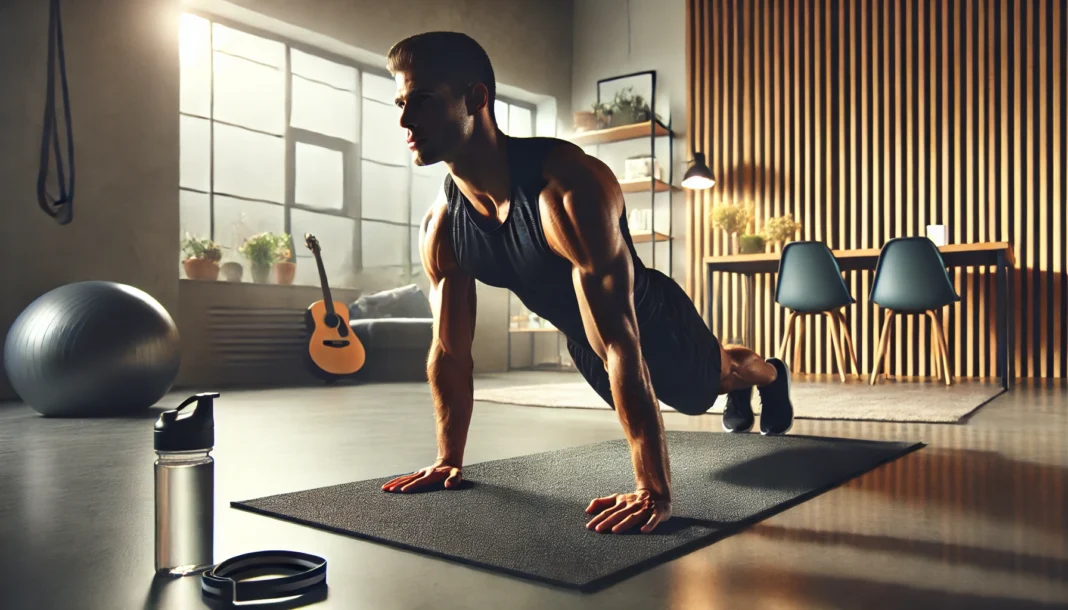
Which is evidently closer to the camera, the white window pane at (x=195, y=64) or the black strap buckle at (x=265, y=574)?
the black strap buckle at (x=265, y=574)

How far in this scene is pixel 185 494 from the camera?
1158 mm

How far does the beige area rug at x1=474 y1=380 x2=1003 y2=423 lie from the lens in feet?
10.4

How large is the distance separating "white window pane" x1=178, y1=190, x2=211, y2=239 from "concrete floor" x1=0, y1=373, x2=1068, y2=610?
9.95ft

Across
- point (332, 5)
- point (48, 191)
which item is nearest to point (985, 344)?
point (332, 5)

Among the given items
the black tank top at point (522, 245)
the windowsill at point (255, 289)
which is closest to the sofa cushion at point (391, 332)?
the windowsill at point (255, 289)

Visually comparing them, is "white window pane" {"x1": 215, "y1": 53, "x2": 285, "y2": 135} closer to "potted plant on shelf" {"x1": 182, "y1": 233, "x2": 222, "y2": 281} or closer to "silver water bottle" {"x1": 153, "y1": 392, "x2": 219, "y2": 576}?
"potted plant on shelf" {"x1": 182, "y1": 233, "x2": 222, "y2": 281}

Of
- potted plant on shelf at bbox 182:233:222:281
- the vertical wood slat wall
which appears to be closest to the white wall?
the vertical wood slat wall

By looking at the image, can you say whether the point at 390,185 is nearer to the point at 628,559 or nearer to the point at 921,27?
the point at 921,27

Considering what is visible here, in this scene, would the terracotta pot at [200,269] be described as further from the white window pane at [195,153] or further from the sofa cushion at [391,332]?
the sofa cushion at [391,332]

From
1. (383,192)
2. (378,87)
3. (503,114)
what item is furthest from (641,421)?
(503,114)

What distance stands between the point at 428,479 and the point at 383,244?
17.7ft

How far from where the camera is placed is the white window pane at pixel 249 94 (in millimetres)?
5805

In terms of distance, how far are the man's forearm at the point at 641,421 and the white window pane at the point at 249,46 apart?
526 cm

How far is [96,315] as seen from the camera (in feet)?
11.1
